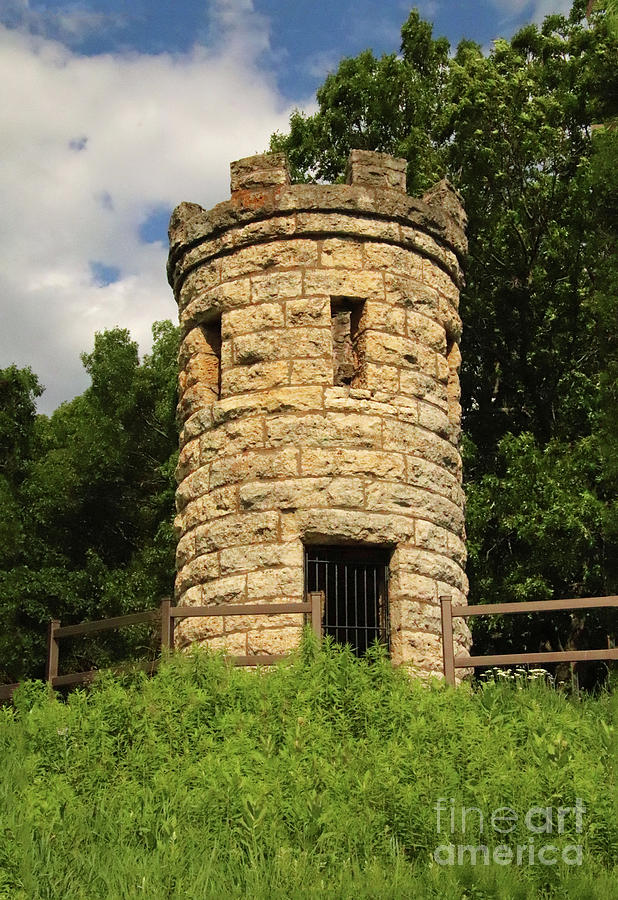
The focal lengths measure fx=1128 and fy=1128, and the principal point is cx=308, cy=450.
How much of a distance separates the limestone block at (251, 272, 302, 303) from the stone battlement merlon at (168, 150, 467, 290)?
0.42 meters

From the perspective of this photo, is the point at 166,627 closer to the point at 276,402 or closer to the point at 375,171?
the point at 276,402

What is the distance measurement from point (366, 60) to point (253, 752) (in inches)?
703

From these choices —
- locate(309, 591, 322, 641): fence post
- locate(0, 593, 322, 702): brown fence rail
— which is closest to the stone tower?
locate(0, 593, 322, 702): brown fence rail

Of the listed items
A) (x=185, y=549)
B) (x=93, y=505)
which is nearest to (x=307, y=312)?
(x=185, y=549)

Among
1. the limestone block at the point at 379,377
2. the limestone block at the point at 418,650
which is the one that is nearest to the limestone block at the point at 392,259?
the limestone block at the point at 379,377

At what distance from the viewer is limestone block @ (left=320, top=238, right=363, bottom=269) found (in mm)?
11062

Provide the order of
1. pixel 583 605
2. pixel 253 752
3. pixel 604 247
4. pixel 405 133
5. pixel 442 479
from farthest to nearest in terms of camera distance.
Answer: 1. pixel 405 133
2. pixel 604 247
3. pixel 442 479
4. pixel 583 605
5. pixel 253 752

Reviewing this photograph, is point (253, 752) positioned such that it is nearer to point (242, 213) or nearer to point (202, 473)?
point (202, 473)

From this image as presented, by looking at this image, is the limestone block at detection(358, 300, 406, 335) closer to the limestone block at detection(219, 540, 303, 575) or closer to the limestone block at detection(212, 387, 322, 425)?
the limestone block at detection(212, 387, 322, 425)

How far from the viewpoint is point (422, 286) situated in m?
11.5

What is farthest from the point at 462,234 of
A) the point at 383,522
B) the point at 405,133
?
the point at 405,133

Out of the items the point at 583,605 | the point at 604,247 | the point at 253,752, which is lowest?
the point at 253,752

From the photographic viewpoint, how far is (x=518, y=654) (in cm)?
932

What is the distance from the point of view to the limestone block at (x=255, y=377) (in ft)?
35.5
